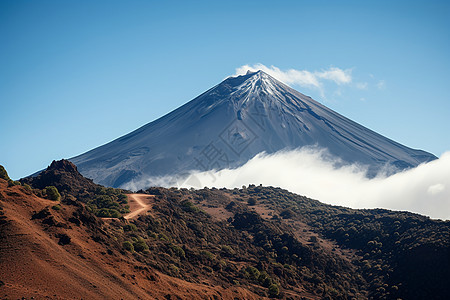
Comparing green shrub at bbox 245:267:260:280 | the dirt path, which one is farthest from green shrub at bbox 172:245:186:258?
the dirt path

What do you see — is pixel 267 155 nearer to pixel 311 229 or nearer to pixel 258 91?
pixel 258 91

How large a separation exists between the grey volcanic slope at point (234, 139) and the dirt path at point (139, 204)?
87913 mm

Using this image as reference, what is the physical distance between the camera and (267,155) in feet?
→ 518

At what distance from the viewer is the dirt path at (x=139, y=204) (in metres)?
47.9

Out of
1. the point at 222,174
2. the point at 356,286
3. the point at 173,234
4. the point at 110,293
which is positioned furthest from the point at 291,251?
the point at 222,174

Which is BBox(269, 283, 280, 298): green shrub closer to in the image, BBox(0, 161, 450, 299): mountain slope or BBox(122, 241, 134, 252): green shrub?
BBox(0, 161, 450, 299): mountain slope

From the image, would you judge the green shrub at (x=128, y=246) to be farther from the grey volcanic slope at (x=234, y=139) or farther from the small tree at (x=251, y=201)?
the grey volcanic slope at (x=234, y=139)

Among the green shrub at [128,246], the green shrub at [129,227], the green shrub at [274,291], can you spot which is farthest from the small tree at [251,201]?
the green shrub at [128,246]

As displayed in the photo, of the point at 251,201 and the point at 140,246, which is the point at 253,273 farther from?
the point at 251,201

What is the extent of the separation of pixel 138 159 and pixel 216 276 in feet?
409

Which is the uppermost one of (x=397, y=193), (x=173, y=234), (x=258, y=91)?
(x=258, y=91)

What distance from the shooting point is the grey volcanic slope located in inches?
6068

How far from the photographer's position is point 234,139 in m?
164

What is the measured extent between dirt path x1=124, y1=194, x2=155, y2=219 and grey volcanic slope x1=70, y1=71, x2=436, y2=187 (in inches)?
3461
